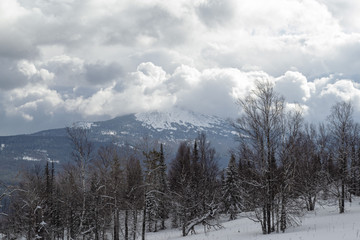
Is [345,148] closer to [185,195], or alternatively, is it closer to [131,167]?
[185,195]

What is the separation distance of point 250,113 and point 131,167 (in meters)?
14.3

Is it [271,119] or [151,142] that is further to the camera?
[151,142]

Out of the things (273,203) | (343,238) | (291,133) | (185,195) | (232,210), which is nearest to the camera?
(343,238)

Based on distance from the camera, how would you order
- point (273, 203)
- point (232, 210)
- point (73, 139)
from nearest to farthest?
1. point (273, 203)
2. point (73, 139)
3. point (232, 210)

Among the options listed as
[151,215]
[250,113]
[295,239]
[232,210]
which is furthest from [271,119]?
[151,215]

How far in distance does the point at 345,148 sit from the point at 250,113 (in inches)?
629

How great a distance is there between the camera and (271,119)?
70.7ft

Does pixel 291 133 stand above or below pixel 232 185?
above

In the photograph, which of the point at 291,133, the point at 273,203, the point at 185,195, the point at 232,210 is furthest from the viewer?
the point at 232,210

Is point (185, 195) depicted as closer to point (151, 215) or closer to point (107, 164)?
point (107, 164)

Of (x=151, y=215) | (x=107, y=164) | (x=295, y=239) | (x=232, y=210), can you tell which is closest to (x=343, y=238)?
(x=295, y=239)

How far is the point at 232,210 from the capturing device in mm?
51844

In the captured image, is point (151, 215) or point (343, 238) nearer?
point (343, 238)

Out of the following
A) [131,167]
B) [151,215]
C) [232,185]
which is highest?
[131,167]
